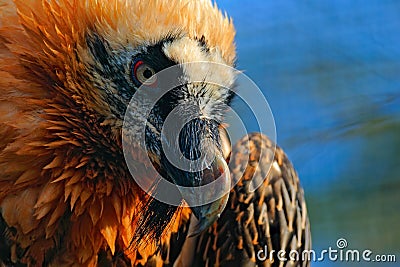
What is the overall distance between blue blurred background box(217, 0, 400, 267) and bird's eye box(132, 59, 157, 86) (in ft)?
2.32

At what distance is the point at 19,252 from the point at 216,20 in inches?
19.4

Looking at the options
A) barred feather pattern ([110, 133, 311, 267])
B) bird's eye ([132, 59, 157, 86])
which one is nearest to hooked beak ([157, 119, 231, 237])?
bird's eye ([132, 59, 157, 86])

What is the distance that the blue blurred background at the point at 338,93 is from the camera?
5.83 ft

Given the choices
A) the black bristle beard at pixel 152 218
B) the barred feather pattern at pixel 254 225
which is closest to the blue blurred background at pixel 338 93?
the barred feather pattern at pixel 254 225

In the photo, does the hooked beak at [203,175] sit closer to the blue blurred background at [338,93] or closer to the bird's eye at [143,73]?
the bird's eye at [143,73]

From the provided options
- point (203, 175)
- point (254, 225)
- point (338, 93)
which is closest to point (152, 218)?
A: point (203, 175)

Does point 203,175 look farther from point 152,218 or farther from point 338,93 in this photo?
point 338,93

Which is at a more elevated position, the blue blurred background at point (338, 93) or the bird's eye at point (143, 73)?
the blue blurred background at point (338, 93)

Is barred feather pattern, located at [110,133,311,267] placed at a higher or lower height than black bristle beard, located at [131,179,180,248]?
higher

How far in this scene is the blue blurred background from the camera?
1.78 metres

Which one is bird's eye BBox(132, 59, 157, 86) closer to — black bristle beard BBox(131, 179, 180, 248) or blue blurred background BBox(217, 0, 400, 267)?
black bristle beard BBox(131, 179, 180, 248)

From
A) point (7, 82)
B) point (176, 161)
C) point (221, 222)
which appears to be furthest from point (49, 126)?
point (221, 222)

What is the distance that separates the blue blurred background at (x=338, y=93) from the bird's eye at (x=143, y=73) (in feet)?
2.32

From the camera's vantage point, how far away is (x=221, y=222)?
1.44 m
